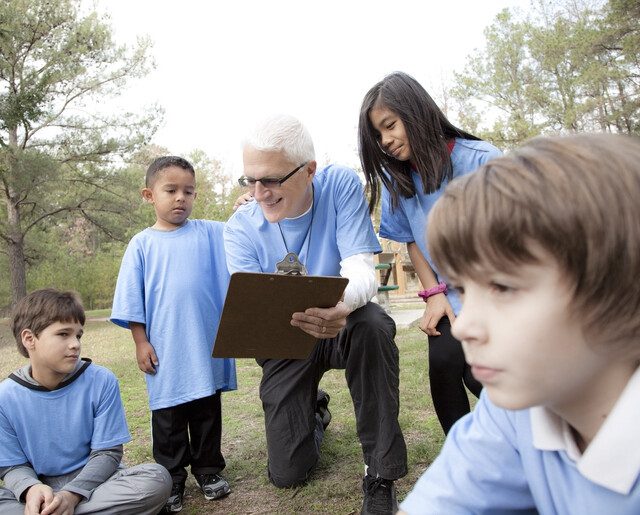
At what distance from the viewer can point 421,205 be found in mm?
2564

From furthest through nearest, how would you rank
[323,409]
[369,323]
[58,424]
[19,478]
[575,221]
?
[323,409]
[369,323]
[58,424]
[19,478]
[575,221]

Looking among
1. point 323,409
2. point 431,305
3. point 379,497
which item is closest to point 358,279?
point 431,305

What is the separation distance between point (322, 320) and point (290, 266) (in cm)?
31

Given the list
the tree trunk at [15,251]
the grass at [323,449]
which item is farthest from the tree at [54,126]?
the grass at [323,449]

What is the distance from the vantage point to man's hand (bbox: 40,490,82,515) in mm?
2037

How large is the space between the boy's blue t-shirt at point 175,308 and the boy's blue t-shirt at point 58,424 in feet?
1.15

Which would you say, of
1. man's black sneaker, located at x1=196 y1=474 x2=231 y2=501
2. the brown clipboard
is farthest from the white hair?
man's black sneaker, located at x1=196 y1=474 x2=231 y2=501

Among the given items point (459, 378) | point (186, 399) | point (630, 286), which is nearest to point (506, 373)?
point (630, 286)

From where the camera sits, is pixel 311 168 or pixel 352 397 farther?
pixel 311 168

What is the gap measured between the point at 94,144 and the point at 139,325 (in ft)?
44.8

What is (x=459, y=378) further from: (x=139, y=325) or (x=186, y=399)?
(x=139, y=325)

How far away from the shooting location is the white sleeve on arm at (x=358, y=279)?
92.9 inches

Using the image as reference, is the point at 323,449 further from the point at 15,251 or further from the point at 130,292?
the point at 15,251

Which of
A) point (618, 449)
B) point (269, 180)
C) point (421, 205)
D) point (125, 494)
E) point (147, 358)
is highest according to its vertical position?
point (269, 180)
